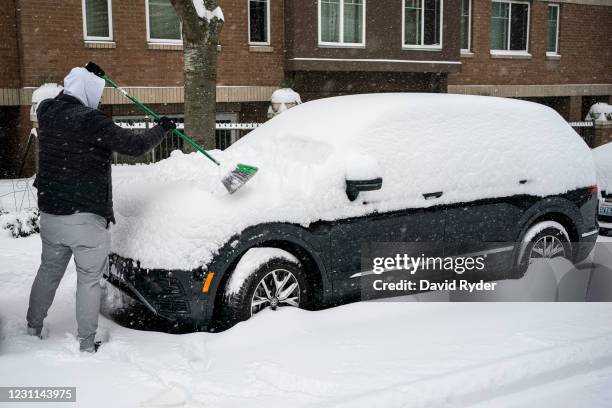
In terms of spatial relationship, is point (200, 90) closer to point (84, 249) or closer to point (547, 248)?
point (84, 249)

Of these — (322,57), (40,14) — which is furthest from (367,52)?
(40,14)

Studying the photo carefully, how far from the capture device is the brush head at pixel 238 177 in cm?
468

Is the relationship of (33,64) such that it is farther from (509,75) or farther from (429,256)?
(509,75)

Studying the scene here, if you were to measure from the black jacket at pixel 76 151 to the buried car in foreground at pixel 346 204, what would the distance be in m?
0.51

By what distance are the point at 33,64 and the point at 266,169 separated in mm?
9419

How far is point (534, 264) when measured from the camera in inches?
231

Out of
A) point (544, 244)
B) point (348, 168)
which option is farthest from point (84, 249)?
point (544, 244)

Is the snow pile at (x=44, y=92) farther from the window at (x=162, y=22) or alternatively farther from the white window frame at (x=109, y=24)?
the window at (x=162, y=22)

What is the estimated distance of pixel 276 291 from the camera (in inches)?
187

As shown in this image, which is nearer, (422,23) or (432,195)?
(432,195)

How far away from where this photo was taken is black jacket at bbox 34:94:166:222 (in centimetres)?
425

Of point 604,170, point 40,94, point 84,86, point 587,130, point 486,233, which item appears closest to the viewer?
point 84,86

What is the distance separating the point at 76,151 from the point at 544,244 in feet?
13.2

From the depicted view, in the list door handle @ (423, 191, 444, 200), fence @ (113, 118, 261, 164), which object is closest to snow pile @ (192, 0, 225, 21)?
door handle @ (423, 191, 444, 200)
